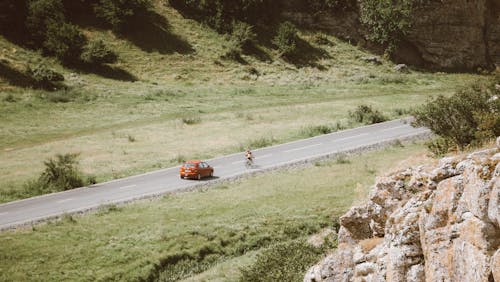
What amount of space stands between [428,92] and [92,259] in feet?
177

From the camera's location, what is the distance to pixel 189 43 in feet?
224

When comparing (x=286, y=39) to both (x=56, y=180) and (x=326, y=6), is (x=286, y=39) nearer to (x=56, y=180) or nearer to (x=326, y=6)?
(x=326, y=6)

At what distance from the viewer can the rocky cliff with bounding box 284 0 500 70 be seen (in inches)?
3022

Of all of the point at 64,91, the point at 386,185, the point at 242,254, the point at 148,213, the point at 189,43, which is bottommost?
the point at 242,254

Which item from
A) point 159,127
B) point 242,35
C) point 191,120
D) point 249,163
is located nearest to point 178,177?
point 249,163

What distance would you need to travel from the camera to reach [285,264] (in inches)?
707

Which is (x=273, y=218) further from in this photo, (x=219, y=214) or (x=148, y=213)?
(x=148, y=213)

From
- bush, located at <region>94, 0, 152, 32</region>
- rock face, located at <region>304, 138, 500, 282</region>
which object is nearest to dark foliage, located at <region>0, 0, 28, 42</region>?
bush, located at <region>94, 0, 152, 32</region>

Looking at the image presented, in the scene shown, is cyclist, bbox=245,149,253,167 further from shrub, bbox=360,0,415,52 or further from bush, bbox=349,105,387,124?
shrub, bbox=360,0,415,52

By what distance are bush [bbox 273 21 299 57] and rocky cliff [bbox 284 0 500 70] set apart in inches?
318

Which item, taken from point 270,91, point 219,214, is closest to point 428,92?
point 270,91

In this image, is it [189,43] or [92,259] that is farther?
[189,43]

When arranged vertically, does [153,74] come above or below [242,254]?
above

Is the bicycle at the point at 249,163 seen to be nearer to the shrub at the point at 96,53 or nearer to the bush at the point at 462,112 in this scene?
the bush at the point at 462,112
